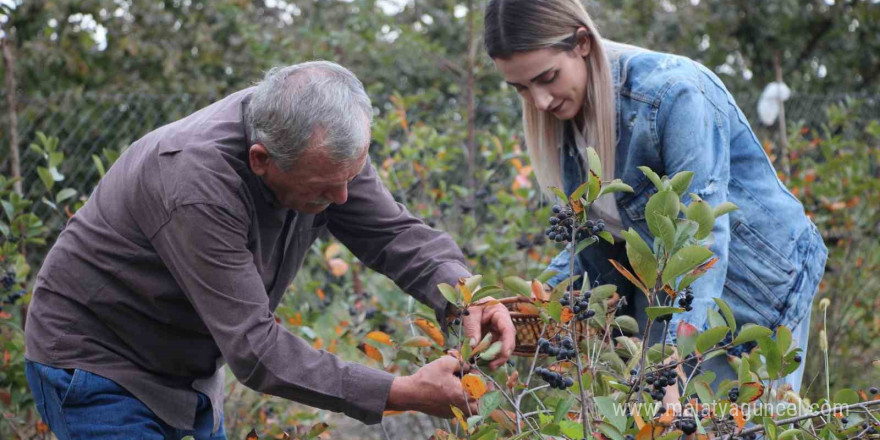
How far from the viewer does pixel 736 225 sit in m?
2.26

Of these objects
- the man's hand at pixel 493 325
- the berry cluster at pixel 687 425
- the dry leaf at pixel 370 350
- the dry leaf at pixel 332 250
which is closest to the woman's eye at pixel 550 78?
the man's hand at pixel 493 325

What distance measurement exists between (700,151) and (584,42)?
0.44 m

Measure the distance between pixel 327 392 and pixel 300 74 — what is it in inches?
26.4

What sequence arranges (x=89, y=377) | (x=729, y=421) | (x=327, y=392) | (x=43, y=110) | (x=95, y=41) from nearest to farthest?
(x=729, y=421) → (x=327, y=392) → (x=89, y=377) → (x=43, y=110) → (x=95, y=41)

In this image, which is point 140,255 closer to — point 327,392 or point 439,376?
point 327,392

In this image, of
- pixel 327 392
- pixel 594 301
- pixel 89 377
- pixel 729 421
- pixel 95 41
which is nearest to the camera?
pixel 729 421

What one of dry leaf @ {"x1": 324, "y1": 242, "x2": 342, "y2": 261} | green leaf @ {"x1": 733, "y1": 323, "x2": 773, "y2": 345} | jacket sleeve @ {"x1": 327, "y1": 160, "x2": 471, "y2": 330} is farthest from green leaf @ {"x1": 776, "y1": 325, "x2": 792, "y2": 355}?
dry leaf @ {"x1": 324, "y1": 242, "x2": 342, "y2": 261}

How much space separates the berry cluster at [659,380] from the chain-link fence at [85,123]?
450cm

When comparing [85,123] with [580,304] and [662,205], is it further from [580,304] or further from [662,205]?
[662,205]

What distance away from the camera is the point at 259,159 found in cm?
197

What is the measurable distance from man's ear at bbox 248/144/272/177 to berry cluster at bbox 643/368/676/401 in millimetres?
895

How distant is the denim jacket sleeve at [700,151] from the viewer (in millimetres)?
1988

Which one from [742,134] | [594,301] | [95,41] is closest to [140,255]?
[594,301]

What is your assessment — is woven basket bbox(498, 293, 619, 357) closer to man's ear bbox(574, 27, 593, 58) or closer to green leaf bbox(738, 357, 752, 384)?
green leaf bbox(738, 357, 752, 384)
